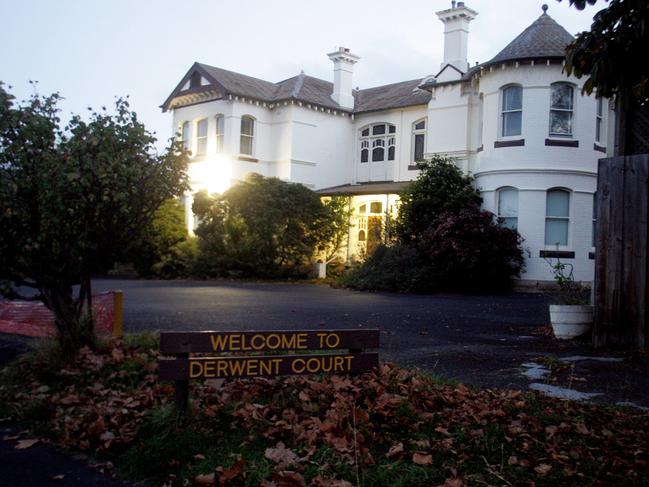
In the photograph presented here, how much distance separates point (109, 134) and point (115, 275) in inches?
919

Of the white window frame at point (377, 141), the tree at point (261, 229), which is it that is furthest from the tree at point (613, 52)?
the white window frame at point (377, 141)

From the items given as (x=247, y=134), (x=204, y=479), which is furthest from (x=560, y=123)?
(x=204, y=479)

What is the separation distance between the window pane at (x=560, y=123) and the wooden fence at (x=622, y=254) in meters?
13.9

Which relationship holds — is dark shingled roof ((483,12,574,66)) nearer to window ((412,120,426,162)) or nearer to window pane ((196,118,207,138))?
window ((412,120,426,162))

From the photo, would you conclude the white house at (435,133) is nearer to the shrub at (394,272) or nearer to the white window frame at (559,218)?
the white window frame at (559,218)

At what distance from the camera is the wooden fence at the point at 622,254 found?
31.3 feet

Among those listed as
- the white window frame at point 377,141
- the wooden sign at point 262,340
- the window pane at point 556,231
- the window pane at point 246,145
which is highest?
the white window frame at point 377,141

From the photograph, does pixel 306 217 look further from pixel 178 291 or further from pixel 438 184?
pixel 178 291

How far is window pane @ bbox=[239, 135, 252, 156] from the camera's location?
3012 cm

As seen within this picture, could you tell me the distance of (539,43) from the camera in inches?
913

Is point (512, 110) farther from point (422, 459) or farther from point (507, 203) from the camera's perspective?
point (422, 459)

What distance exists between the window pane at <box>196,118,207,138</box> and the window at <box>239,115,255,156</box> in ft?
6.98

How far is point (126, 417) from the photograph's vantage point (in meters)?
5.96

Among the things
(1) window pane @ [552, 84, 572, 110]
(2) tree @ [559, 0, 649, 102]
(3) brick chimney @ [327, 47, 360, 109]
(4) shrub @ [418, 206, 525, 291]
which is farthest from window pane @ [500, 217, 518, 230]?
(2) tree @ [559, 0, 649, 102]
